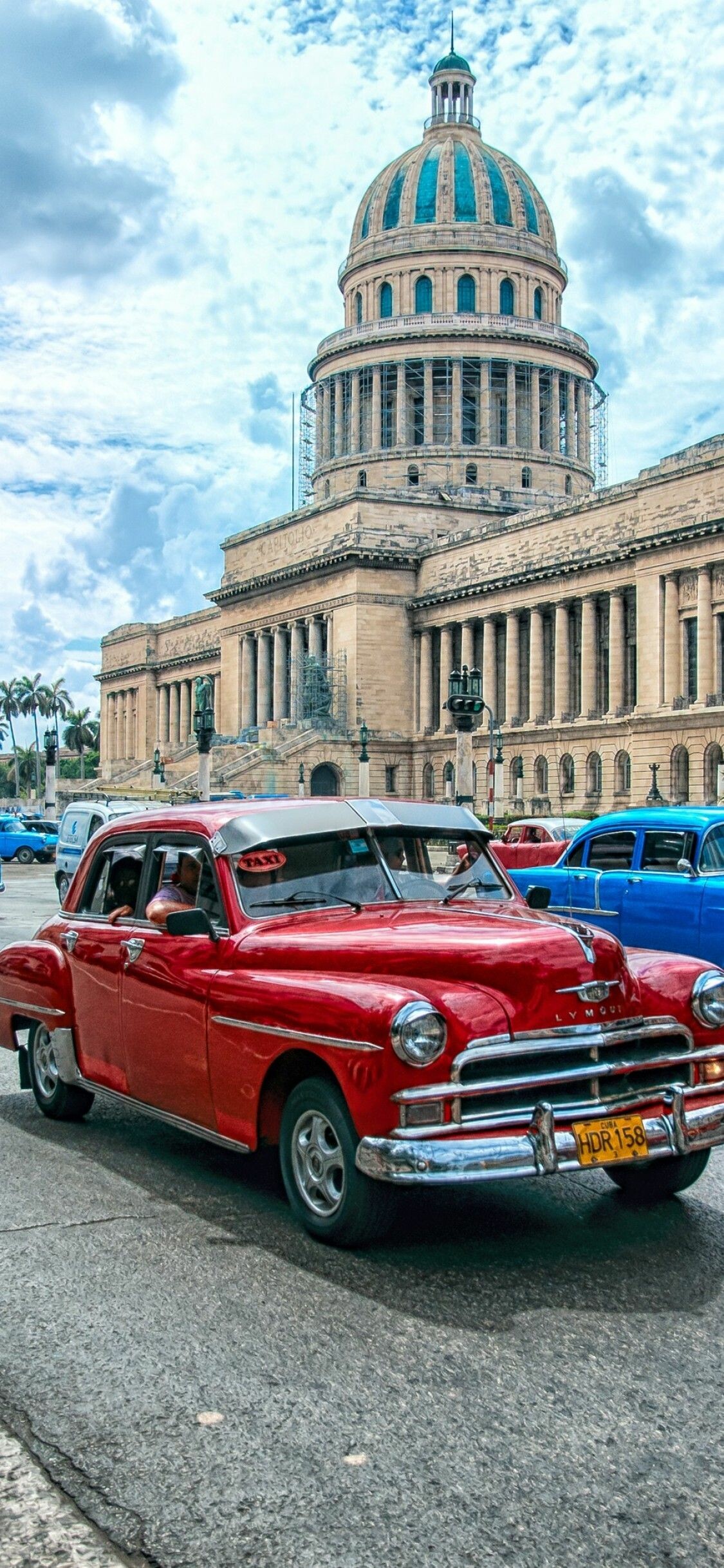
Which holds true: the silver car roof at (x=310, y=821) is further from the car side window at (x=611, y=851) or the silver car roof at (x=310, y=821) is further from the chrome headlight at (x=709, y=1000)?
the car side window at (x=611, y=851)

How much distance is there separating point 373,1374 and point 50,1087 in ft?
13.5

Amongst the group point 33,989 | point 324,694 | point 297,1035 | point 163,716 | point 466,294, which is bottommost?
point 33,989

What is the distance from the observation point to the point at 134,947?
275 inches

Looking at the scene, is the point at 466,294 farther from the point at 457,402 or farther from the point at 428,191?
the point at 457,402

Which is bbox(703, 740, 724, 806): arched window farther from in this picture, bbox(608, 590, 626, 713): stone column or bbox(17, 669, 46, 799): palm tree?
bbox(17, 669, 46, 799): palm tree

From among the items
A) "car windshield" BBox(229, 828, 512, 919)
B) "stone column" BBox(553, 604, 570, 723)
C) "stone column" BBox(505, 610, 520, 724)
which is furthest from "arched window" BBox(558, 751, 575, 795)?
"car windshield" BBox(229, 828, 512, 919)

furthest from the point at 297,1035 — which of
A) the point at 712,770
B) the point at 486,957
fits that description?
the point at 712,770

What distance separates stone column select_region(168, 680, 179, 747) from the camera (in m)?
97.8

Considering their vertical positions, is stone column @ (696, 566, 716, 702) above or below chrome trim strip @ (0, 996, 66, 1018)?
above

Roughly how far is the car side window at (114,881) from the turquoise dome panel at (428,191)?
276ft

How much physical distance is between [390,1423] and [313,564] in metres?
69.5

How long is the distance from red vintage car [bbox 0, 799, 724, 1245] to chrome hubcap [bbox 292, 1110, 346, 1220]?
0.01 metres

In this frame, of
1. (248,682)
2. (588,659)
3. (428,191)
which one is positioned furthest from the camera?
(428,191)

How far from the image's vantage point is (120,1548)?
3332mm
